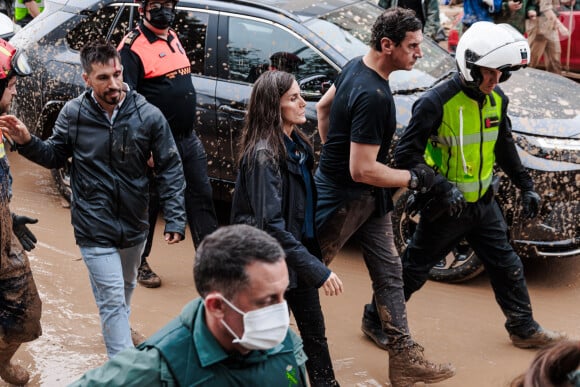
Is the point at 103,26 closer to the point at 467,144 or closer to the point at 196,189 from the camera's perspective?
the point at 196,189

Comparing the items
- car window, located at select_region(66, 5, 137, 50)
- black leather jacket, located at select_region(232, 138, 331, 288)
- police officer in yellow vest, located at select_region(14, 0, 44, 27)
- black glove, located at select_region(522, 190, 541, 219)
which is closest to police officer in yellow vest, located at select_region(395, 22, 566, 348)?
black glove, located at select_region(522, 190, 541, 219)

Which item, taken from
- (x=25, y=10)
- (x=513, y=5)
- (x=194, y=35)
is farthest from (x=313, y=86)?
(x=25, y=10)

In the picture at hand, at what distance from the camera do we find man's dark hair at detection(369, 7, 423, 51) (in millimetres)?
4766

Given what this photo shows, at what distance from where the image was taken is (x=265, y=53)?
683 cm

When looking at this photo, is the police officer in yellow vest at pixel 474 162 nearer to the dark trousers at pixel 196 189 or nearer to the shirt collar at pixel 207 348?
the dark trousers at pixel 196 189

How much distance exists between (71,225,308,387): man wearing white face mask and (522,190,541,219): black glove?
3.03 meters

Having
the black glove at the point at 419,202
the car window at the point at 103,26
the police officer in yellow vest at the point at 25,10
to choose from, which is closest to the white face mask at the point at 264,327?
the black glove at the point at 419,202

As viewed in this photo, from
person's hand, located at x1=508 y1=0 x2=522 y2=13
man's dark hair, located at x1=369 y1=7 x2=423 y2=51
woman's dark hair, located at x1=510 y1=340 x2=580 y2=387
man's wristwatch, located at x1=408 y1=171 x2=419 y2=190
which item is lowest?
man's wristwatch, located at x1=408 y1=171 x2=419 y2=190

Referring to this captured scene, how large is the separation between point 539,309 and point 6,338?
3.34m

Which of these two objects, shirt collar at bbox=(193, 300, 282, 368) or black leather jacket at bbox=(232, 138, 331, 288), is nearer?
shirt collar at bbox=(193, 300, 282, 368)

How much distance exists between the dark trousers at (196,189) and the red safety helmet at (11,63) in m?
1.48

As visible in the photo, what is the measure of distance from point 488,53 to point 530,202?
100cm

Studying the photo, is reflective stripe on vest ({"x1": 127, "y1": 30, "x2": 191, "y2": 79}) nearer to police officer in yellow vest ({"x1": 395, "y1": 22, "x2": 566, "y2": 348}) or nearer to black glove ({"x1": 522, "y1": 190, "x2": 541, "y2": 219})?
police officer in yellow vest ({"x1": 395, "y1": 22, "x2": 566, "y2": 348})

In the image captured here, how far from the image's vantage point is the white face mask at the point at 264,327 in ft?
8.98
